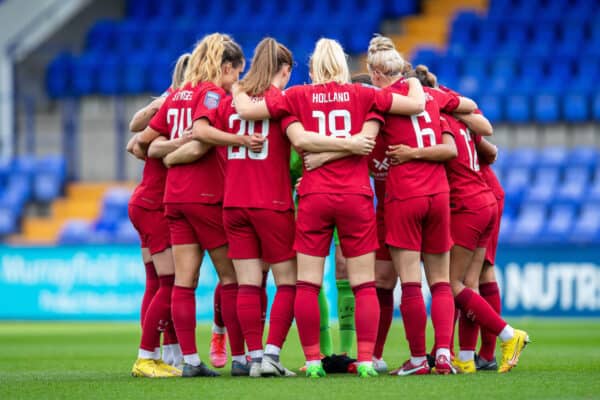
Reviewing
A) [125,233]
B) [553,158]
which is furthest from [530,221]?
[125,233]

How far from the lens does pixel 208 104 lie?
7898 mm

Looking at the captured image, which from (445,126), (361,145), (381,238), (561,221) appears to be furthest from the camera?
(561,221)

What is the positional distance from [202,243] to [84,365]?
1.97 metres

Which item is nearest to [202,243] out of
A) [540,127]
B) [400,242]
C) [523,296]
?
[400,242]

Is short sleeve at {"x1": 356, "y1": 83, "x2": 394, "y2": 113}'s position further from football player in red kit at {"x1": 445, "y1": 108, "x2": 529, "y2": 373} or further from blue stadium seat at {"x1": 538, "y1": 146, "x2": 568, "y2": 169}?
A: blue stadium seat at {"x1": 538, "y1": 146, "x2": 568, "y2": 169}

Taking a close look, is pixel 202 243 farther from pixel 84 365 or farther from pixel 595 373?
pixel 595 373

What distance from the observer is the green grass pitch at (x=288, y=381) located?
6645 mm

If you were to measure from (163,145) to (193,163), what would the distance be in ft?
0.87

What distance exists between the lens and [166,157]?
802 centimetres

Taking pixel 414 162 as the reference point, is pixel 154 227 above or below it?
below

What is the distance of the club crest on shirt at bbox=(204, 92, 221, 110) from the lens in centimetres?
790

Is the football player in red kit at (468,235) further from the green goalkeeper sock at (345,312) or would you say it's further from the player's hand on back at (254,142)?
the player's hand on back at (254,142)

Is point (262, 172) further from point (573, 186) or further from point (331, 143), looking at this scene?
point (573, 186)

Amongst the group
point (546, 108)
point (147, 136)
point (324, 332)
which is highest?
point (546, 108)
